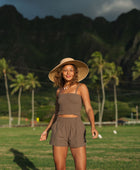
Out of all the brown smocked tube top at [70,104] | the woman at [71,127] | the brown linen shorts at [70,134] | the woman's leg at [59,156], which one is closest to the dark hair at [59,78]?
the woman at [71,127]

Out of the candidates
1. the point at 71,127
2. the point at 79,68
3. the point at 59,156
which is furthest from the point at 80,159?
the point at 79,68

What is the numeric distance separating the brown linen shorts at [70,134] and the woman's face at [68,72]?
2.68 feet

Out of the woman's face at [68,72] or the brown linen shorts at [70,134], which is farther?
the woman's face at [68,72]

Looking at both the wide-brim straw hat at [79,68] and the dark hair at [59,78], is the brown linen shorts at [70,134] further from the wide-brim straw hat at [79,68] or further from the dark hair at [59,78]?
the wide-brim straw hat at [79,68]

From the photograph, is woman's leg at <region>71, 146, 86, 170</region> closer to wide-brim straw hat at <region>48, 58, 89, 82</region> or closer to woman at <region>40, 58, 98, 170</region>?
woman at <region>40, 58, 98, 170</region>

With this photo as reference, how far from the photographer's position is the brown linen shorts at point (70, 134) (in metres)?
5.25

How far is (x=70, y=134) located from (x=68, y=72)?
1.19 m

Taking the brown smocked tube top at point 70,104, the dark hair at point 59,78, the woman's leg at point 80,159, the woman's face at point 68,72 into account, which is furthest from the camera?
the dark hair at point 59,78

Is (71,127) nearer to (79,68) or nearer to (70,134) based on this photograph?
(70,134)

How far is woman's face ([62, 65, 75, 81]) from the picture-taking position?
5.69 m

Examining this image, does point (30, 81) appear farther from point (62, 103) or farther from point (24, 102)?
point (24, 102)

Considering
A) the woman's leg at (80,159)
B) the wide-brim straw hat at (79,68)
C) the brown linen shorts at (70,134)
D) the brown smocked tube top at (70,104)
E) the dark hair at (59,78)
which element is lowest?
the woman's leg at (80,159)

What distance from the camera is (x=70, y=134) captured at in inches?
209

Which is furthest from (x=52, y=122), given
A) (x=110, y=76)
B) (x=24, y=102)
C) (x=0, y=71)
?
(x=24, y=102)
